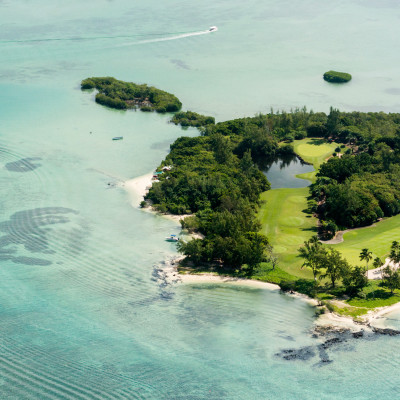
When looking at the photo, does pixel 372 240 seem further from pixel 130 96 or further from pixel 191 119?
pixel 130 96

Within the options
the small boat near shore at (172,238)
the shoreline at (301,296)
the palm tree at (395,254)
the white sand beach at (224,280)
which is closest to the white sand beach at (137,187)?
the shoreline at (301,296)

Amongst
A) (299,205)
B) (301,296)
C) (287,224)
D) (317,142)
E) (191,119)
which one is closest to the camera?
(301,296)

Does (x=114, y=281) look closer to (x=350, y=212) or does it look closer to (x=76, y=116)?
(x=350, y=212)

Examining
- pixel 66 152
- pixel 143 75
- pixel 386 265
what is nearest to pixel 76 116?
pixel 66 152

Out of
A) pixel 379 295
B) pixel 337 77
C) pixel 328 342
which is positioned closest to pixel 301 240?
pixel 379 295

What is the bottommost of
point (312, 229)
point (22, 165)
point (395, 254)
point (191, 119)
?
point (22, 165)

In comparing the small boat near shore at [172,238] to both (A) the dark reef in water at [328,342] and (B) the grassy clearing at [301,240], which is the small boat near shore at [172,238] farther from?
(A) the dark reef in water at [328,342]
